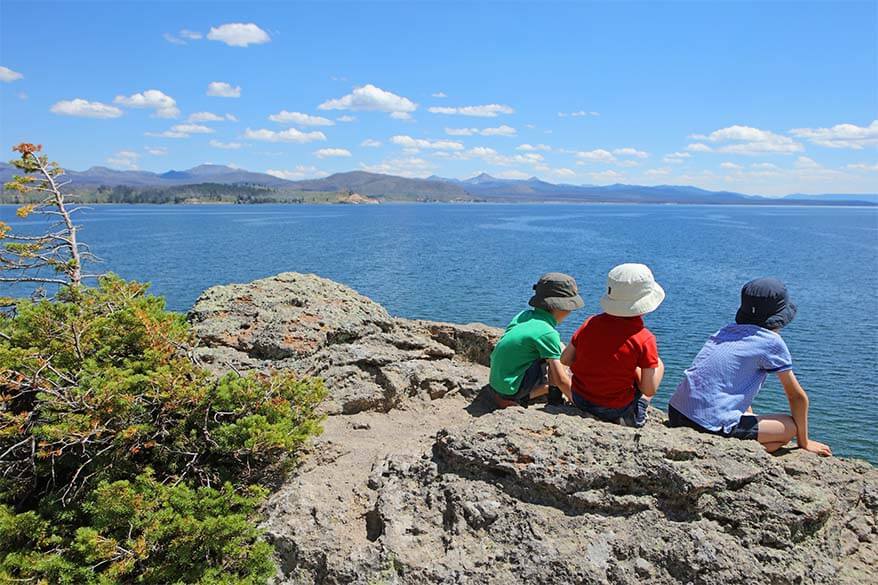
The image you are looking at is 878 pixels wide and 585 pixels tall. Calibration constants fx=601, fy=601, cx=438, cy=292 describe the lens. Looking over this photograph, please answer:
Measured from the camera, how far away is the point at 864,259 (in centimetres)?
6512

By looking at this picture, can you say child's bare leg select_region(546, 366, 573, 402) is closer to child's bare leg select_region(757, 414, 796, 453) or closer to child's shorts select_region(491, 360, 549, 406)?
child's shorts select_region(491, 360, 549, 406)

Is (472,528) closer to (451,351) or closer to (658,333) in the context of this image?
(451,351)

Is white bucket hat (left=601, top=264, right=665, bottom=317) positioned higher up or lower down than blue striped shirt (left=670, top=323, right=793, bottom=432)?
higher up

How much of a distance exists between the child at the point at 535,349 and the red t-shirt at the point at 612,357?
0.48m

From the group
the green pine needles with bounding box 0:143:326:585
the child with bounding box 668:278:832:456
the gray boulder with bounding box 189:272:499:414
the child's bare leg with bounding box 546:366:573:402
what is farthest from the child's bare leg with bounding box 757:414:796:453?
the green pine needles with bounding box 0:143:326:585

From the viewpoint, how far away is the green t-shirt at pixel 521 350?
7625 mm

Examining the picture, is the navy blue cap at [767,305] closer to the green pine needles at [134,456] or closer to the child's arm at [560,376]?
the child's arm at [560,376]

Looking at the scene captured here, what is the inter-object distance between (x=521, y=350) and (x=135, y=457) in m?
4.67

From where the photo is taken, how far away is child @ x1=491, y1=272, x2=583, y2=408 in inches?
301

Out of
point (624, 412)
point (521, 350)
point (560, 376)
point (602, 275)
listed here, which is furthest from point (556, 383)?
point (602, 275)

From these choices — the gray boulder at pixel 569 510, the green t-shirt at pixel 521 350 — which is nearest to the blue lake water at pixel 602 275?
the green t-shirt at pixel 521 350

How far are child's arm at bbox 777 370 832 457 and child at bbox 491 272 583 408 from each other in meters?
2.48

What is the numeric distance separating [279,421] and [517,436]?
8.89 feet

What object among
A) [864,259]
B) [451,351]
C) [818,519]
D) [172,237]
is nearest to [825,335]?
[451,351]
